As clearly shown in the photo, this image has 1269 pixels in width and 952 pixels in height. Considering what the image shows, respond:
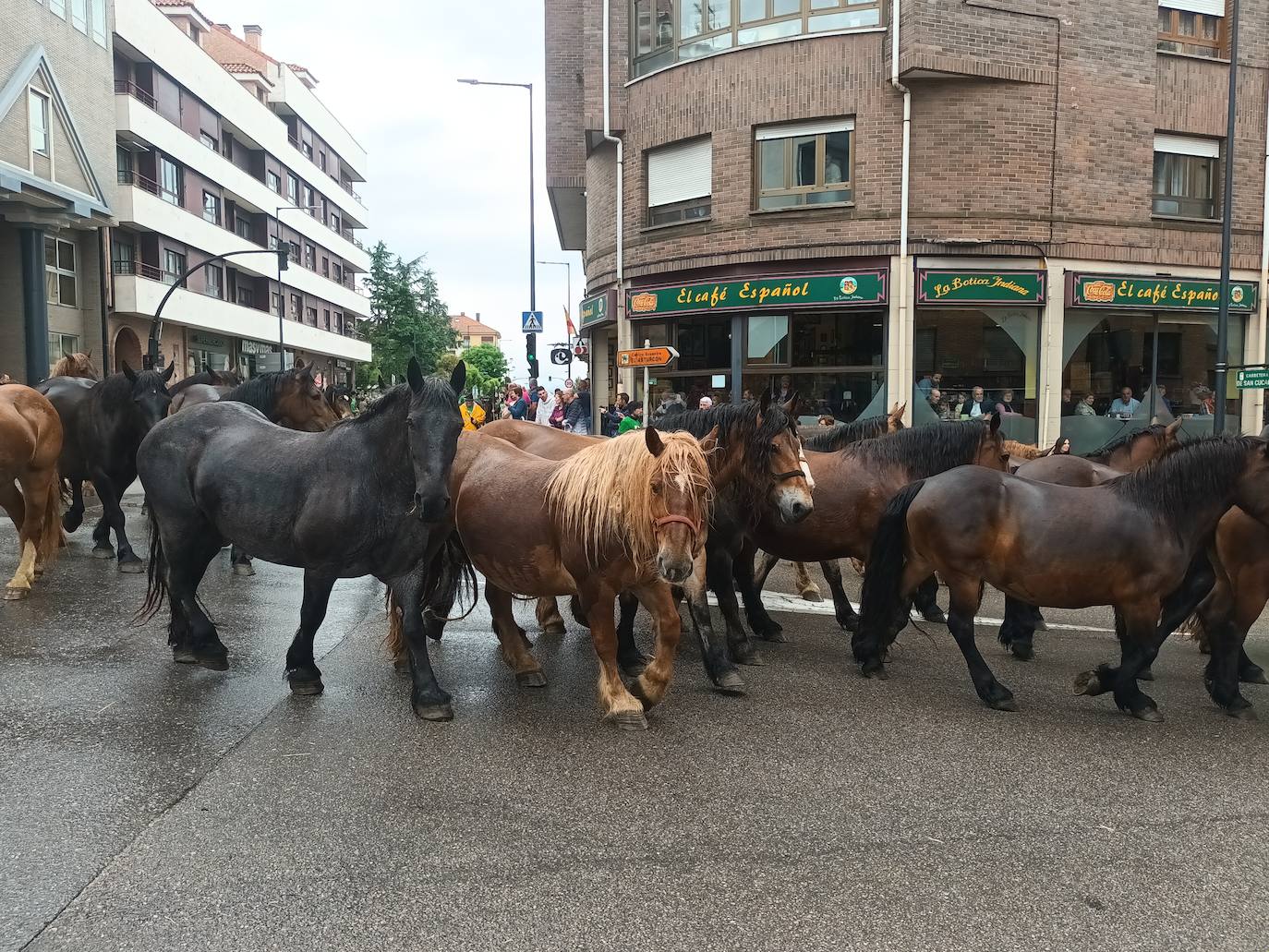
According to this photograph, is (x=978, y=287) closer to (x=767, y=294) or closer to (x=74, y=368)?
(x=767, y=294)

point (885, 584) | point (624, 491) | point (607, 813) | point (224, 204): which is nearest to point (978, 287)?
point (885, 584)

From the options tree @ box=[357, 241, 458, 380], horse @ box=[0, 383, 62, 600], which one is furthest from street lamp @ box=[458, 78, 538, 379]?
tree @ box=[357, 241, 458, 380]

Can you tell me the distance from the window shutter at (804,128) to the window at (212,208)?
A: 30358 mm

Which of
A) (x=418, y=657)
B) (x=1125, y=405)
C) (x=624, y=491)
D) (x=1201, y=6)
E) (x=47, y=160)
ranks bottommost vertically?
(x=418, y=657)

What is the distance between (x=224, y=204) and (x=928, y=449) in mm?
42706

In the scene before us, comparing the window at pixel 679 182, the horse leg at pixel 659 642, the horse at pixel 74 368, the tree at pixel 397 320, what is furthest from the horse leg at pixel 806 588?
the tree at pixel 397 320

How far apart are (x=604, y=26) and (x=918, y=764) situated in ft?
62.3

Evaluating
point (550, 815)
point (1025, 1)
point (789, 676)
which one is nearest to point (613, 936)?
point (550, 815)

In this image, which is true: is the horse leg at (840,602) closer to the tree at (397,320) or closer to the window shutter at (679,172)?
the window shutter at (679,172)

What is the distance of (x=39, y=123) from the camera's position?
25047mm

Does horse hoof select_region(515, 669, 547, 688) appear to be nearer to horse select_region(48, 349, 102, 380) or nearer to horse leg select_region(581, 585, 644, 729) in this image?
horse leg select_region(581, 585, 644, 729)

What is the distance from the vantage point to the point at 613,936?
110 inches

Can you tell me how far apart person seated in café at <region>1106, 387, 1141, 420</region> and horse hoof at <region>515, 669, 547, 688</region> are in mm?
15920

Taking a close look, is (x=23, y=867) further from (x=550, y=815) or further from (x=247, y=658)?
(x=247, y=658)
